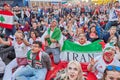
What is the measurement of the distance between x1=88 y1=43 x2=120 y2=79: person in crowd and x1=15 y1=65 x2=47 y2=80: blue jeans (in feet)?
3.11

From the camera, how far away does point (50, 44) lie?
10250 millimetres

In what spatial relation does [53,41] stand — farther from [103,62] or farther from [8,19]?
[103,62]

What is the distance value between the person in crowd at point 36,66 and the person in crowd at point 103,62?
937 millimetres

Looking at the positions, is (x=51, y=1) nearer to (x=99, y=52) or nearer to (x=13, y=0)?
(x=13, y=0)

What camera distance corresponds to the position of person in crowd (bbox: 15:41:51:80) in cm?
702

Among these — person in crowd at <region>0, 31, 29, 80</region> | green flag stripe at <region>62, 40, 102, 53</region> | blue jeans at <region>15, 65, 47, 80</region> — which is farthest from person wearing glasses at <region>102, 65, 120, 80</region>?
person in crowd at <region>0, 31, 29, 80</region>

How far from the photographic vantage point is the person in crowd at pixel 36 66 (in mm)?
7023

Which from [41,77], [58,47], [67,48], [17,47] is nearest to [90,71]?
[41,77]

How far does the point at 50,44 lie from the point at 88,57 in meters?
2.35

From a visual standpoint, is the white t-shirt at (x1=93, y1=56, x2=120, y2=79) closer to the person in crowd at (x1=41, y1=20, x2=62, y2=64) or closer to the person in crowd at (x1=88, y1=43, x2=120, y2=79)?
the person in crowd at (x1=88, y1=43, x2=120, y2=79)

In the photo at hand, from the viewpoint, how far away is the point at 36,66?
7285 millimetres

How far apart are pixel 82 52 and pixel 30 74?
5.42 feet

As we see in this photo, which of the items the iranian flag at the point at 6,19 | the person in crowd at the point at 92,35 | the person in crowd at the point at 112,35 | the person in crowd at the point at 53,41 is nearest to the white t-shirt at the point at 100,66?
the person in crowd at the point at 112,35

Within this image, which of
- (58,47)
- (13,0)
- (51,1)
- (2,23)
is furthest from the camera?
(51,1)
